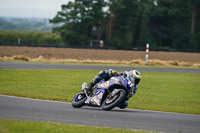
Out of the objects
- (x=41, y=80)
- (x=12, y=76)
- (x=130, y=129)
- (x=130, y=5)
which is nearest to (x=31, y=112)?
(x=130, y=129)

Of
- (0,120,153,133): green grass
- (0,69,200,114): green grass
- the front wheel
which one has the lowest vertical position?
(0,69,200,114): green grass

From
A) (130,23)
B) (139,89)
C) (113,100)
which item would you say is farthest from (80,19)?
(113,100)

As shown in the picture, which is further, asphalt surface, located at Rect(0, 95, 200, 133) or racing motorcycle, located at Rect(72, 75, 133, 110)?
racing motorcycle, located at Rect(72, 75, 133, 110)

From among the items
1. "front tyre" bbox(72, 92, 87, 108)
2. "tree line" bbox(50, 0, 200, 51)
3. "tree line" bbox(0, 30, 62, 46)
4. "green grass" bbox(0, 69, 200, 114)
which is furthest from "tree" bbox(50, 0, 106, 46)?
"front tyre" bbox(72, 92, 87, 108)

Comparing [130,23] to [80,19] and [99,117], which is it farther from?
[99,117]

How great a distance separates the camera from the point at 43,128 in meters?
7.90

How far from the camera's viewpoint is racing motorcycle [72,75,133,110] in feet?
34.0

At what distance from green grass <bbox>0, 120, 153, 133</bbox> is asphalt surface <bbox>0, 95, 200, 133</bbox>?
466 mm

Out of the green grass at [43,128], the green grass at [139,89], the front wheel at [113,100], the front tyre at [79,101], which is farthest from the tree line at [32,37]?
the green grass at [43,128]

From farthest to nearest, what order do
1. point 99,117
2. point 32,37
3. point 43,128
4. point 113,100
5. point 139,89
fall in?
point 32,37 → point 139,89 → point 113,100 → point 99,117 → point 43,128

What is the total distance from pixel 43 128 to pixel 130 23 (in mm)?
64630

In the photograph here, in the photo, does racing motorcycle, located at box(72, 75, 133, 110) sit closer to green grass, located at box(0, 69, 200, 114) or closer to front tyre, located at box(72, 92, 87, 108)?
front tyre, located at box(72, 92, 87, 108)

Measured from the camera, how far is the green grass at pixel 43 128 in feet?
25.2

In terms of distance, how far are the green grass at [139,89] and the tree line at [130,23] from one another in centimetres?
4688
